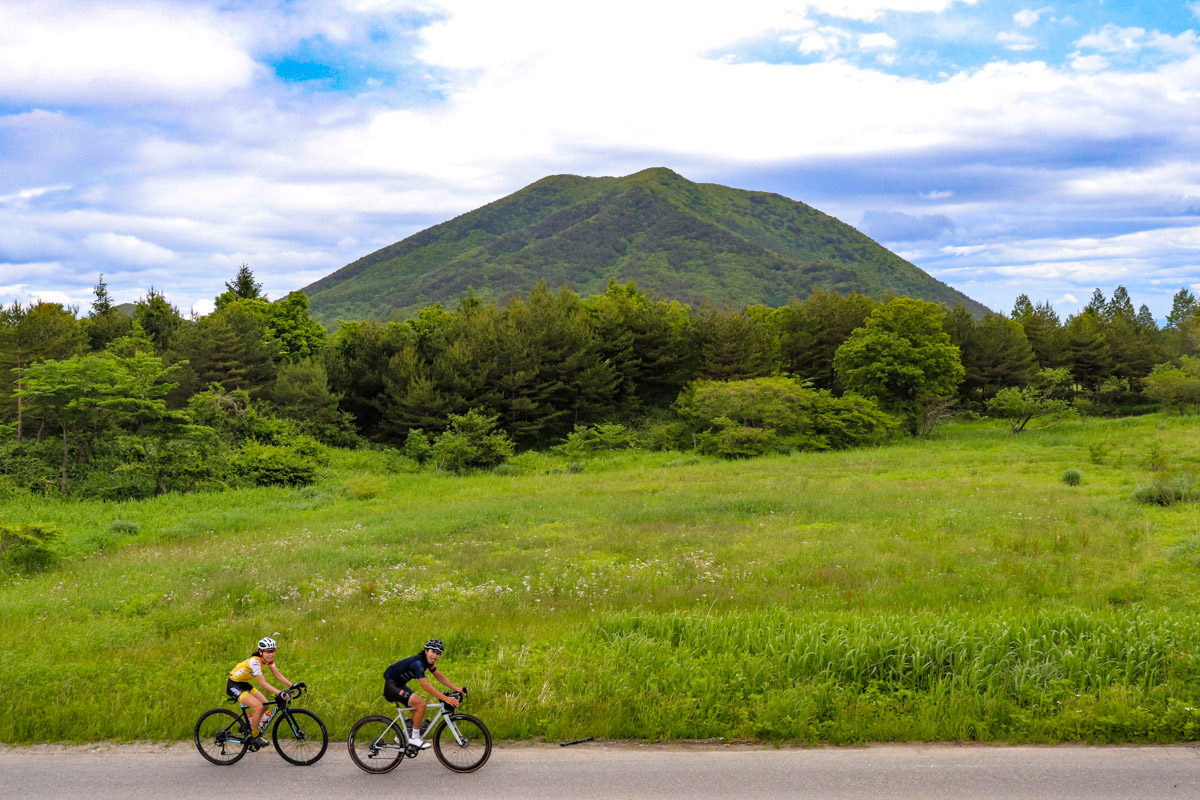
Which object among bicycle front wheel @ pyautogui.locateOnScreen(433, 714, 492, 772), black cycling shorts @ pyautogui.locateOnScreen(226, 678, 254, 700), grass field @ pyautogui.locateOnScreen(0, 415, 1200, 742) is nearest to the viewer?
bicycle front wheel @ pyautogui.locateOnScreen(433, 714, 492, 772)

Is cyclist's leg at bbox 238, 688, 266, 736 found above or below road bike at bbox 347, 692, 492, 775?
above

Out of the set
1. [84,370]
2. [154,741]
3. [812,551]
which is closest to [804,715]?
[154,741]

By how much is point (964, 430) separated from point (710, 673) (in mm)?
51242

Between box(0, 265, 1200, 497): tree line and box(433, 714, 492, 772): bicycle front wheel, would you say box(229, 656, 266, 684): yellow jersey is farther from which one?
box(0, 265, 1200, 497): tree line

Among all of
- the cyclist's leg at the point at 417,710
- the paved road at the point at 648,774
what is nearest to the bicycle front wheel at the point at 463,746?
the paved road at the point at 648,774

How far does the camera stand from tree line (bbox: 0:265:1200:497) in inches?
1175

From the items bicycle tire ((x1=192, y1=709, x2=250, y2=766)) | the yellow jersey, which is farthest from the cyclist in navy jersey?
bicycle tire ((x1=192, y1=709, x2=250, y2=766))

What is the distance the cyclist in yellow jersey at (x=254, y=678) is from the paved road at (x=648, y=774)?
60 centimetres

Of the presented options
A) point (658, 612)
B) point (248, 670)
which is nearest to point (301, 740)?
point (248, 670)

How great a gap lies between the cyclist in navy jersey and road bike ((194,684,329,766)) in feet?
3.43

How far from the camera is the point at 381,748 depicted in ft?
24.7

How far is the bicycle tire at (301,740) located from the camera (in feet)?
25.5

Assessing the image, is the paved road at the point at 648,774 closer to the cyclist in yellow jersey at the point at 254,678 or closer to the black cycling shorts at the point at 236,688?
the cyclist in yellow jersey at the point at 254,678

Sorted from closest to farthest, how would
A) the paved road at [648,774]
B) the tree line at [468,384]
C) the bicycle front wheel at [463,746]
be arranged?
the paved road at [648,774] < the bicycle front wheel at [463,746] < the tree line at [468,384]
